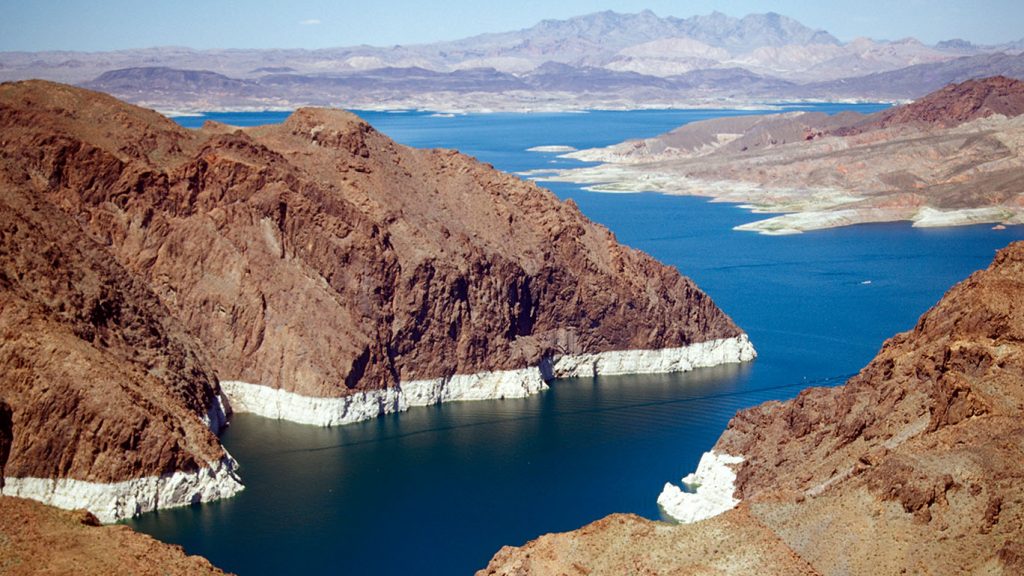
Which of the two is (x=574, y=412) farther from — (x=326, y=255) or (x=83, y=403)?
(x=83, y=403)

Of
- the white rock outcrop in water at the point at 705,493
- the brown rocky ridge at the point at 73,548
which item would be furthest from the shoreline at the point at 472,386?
the brown rocky ridge at the point at 73,548

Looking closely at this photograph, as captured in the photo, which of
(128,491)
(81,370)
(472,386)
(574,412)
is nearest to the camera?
(128,491)

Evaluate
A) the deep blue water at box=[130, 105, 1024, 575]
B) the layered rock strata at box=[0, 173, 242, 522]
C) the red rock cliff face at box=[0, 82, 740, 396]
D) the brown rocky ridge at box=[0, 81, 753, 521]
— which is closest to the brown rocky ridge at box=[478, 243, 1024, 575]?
the deep blue water at box=[130, 105, 1024, 575]

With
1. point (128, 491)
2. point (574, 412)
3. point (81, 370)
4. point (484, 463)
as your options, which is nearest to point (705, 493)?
point (484, 463)

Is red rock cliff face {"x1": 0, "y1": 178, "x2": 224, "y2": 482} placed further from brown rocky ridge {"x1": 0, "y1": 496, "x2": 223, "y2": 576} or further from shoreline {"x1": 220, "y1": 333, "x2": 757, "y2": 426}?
brown rocky ridge {"x1": 0, "y1": 496, "x2": 223, "y2": 576}

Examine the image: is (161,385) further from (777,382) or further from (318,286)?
(777,382)

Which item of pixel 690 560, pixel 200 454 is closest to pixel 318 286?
pixel 200 454

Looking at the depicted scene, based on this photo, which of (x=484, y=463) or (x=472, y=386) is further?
(x=472, y=386)
